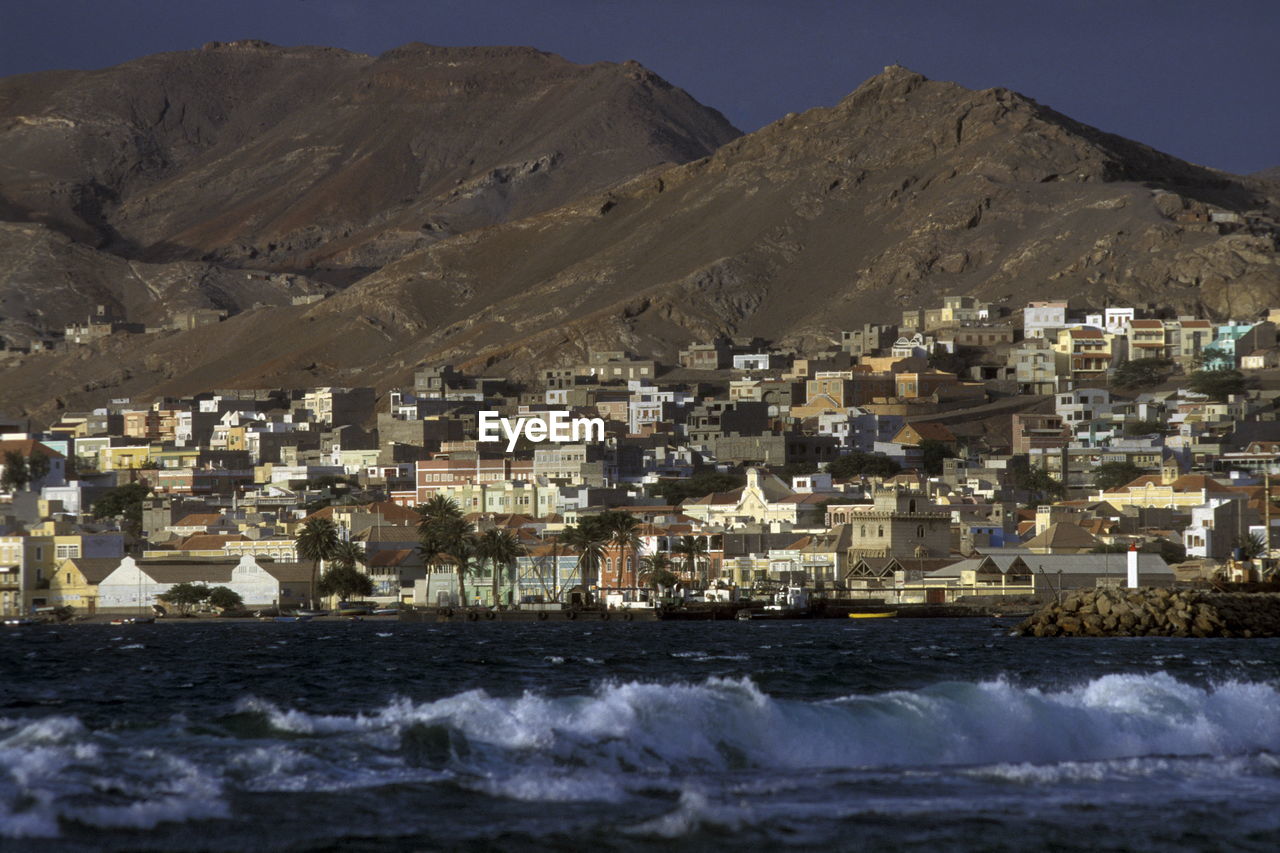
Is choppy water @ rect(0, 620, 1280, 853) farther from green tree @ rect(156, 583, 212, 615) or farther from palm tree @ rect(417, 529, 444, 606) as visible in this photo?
palm tree @ rect(417, 529, 444, 606)

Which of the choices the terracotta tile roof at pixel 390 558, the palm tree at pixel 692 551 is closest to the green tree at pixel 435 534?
the terracotta tile roof at pixel 390 558

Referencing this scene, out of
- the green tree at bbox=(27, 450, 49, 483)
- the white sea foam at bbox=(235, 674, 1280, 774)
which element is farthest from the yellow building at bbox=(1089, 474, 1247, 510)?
the white sea foam at bbox=(235, 674, 1280, 774)

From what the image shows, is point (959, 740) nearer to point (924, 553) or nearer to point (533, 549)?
point (924, 553)

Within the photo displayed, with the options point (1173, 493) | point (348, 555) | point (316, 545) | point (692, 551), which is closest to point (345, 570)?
point (316, 545)

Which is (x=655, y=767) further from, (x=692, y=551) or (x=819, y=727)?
(x=692, y=551)

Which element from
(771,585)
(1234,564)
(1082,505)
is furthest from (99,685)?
(1082,505)

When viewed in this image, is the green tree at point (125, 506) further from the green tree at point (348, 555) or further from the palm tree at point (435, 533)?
the green tree at point (348, 555)

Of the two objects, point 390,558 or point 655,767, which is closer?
point 655,767
